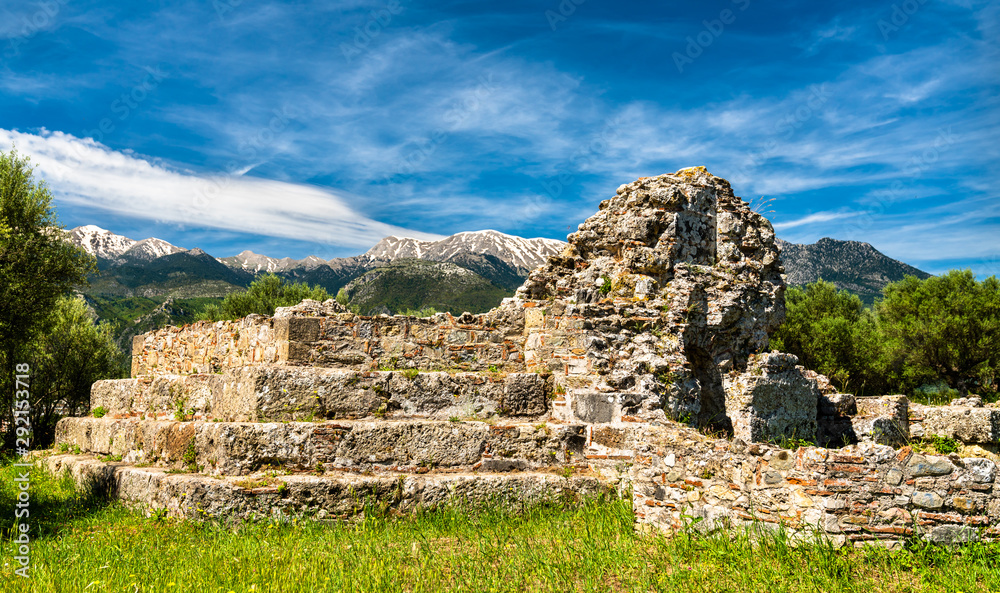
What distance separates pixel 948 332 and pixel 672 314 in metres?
27.1

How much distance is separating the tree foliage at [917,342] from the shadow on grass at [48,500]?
27.4 m

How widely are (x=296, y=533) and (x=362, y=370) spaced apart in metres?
2.57

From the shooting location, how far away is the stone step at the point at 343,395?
26.2 ft

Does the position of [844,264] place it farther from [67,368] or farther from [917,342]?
[67,368]

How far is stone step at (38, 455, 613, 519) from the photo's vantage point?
7.05 meters

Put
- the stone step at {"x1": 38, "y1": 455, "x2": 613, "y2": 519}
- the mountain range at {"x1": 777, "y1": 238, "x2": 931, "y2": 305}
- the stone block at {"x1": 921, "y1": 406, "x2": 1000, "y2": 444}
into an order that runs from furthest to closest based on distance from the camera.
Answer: the mountain range at {"x1": 777, "y1": 238, "x2": 931, "y2": 305}, the stone block at {"x1": 921, "y1": 406, "x2": 1000, "y2": 444}, the stone step at {"x1": 38, "y1": 455, "x2": 613, "y2": 519}

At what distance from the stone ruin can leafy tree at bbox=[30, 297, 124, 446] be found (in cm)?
1478

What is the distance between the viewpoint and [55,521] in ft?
25.6

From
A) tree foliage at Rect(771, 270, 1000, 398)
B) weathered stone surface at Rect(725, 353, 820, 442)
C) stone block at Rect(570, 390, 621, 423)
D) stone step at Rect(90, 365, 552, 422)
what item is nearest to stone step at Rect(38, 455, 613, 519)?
stone block at Rect(570, 390, 621, 423)

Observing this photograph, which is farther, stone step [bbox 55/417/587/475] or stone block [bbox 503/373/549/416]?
stone block [bbox 503/373/549/416]

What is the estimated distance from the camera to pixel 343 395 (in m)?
8.23

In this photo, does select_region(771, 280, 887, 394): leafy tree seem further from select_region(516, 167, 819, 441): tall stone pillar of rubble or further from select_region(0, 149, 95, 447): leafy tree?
select_region(0, 149, 95, 447): leafy tree

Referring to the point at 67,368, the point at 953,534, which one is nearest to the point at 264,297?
the point at 67,368

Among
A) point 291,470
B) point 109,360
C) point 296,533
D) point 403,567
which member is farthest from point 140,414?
point 109,360
